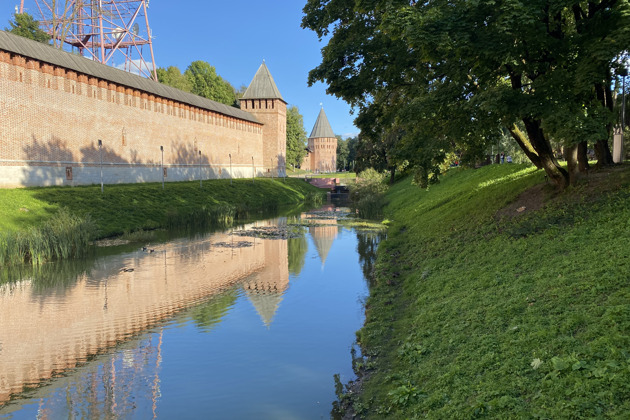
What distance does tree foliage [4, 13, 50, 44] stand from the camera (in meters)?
34.7

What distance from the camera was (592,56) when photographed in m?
7.18

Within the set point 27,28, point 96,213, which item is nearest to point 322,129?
point 27,28

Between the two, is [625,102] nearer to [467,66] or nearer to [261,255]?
[467,66]

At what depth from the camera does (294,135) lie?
69688mm

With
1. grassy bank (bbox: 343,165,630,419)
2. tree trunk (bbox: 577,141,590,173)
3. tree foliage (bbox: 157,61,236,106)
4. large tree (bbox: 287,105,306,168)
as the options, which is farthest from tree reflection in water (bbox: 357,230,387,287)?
large tree (bbox: 287,105,306,168)

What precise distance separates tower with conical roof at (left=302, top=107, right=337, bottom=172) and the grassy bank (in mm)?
77455

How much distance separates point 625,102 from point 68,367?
12813 mm

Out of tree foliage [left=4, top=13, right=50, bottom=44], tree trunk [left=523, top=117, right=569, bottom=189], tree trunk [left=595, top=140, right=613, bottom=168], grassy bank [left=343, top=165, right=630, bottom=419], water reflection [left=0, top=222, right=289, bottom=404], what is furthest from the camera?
tree foliage [left=4, top=13, right=50, bottom=44]

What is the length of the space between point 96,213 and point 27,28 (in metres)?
24.8

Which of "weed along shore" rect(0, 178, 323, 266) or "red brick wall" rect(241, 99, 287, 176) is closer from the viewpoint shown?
"weed along shore" rect(0, 178, 323, 266)

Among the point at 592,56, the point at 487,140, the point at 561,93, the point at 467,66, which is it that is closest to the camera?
the point at 592,56

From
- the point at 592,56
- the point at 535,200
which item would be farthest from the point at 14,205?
the point at 592,56

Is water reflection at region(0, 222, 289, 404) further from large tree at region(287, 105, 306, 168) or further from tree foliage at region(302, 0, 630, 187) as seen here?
large tree at region(287, 105, 306, 168)

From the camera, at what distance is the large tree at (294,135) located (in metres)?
68.1
